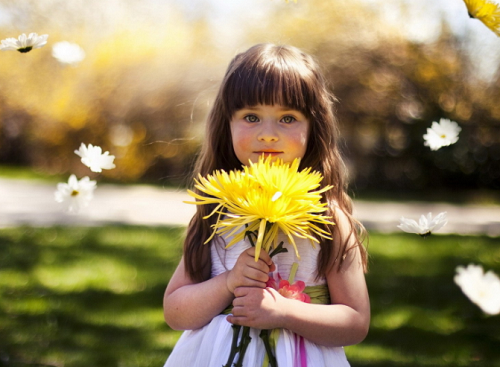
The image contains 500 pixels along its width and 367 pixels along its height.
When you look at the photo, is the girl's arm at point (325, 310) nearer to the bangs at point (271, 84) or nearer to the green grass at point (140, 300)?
the bangs at point (271, 84)

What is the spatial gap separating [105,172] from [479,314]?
7.06 meters

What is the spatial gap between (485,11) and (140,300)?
336cm

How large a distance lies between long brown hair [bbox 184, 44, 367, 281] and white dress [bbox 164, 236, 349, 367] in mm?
45

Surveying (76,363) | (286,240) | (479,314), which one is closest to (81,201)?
(286,240)

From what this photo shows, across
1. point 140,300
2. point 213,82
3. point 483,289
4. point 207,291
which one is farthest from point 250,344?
point 213,82

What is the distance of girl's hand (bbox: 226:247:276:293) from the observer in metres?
1.81

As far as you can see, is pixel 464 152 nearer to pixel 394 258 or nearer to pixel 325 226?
pixel 394 258

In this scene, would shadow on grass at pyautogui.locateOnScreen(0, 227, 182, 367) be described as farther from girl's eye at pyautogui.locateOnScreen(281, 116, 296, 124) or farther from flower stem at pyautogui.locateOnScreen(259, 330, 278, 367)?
girl's eye at pyautogui.locateOnScreen(281, 116, 296, 124)

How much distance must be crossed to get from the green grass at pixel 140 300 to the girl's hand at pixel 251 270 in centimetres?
179

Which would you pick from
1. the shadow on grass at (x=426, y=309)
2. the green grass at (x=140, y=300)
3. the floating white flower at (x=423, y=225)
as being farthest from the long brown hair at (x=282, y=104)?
the shadow on grass at (x=426, y=309)

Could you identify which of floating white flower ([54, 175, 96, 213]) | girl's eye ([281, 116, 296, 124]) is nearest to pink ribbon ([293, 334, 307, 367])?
girl's eye ([281, 116, 296, 124])

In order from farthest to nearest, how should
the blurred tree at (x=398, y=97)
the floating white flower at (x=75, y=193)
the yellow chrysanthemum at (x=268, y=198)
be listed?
1. the blurred tree at (x=398, y=97)
2. the floating white flower at (x=75, y=193)
3. the yellow chrysanthemum at (x=268, y=198)

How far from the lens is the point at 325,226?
2.05m

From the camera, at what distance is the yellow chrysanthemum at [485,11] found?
176 cm
